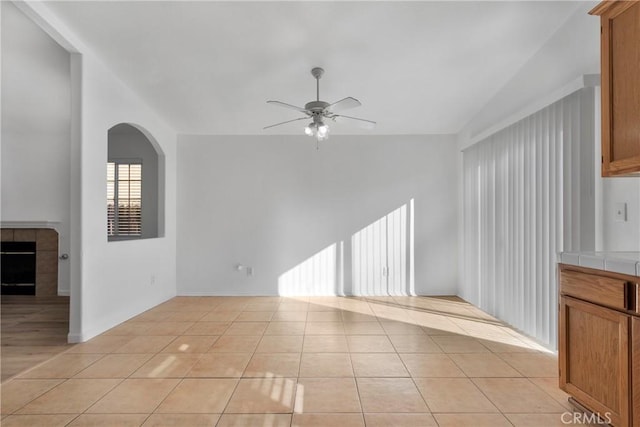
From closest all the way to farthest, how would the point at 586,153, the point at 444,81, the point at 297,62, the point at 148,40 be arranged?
the point at 586,153
the point at 148,40
the point at 297,62
the point at 444,81

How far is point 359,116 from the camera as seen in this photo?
5137 millimetres

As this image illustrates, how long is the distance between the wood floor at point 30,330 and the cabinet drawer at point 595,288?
4.10 metres

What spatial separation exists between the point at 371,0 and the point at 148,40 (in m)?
2.08

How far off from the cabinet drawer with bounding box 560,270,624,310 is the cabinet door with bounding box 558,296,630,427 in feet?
0.14

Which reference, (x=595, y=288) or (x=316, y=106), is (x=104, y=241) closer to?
(x=316, y=106)

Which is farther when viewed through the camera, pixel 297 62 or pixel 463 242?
pixel 463 242

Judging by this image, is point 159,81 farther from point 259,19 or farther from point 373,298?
point 373,298

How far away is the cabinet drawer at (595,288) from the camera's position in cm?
182

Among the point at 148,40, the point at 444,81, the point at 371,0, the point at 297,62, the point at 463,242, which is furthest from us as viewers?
the point at 463,242

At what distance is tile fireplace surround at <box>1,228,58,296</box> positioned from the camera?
596 cm

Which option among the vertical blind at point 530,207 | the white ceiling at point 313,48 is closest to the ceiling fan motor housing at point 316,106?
the white ceiling at point 313,48

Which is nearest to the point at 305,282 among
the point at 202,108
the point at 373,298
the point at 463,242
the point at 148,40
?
the point at 373,298

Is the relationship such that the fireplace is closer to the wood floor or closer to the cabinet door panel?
the wood floor

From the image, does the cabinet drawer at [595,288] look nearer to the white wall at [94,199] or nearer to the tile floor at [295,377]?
the tile floor at [295,377]
